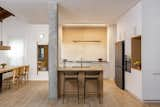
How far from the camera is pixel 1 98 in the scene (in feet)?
20.4

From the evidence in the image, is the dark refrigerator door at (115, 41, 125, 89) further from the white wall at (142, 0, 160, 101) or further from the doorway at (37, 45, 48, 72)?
the doorway at (37, 45, 48, 72)

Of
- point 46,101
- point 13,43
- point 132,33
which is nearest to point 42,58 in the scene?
point 13,43

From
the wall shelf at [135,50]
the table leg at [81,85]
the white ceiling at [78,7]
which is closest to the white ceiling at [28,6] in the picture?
the white ceiling at [78,7]

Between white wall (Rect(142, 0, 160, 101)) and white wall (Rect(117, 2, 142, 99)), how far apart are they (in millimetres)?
184

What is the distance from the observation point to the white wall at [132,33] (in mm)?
5805

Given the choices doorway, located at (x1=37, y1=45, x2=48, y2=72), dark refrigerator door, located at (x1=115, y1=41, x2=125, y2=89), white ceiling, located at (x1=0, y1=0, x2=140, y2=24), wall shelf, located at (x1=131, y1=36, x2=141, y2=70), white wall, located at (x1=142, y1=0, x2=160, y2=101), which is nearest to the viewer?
white wall, located at (x1=142, y1=0, x2=160, y2=101)

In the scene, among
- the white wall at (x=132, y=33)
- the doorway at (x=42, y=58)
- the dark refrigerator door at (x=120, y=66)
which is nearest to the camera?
the white wall at (x=132, y=33)

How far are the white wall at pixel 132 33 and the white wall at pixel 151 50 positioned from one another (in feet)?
0.60

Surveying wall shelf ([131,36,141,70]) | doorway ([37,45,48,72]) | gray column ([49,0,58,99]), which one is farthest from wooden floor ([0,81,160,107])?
doorway ([37,45,48,72])

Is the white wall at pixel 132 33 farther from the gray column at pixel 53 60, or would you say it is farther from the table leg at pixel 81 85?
the gray column at pixel 53 60

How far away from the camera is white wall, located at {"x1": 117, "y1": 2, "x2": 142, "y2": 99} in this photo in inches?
229

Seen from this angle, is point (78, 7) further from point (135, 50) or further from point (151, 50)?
point (151, 50)

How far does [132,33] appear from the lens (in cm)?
654

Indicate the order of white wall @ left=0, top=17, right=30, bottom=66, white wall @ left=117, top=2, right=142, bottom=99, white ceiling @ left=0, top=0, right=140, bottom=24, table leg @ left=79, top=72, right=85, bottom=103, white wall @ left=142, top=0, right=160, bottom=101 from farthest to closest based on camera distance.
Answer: white wall @ left=0, top=17, right=30, bottom=66
table leg @ left=79, top=72, right=85, bottom=103
white ceiling @ left=0, top=0, right=140, bottom=24
white wall @ left=117, top=2, right=142, bottom=99
white wall @ left=142, top=0, right=160, bottom=101
